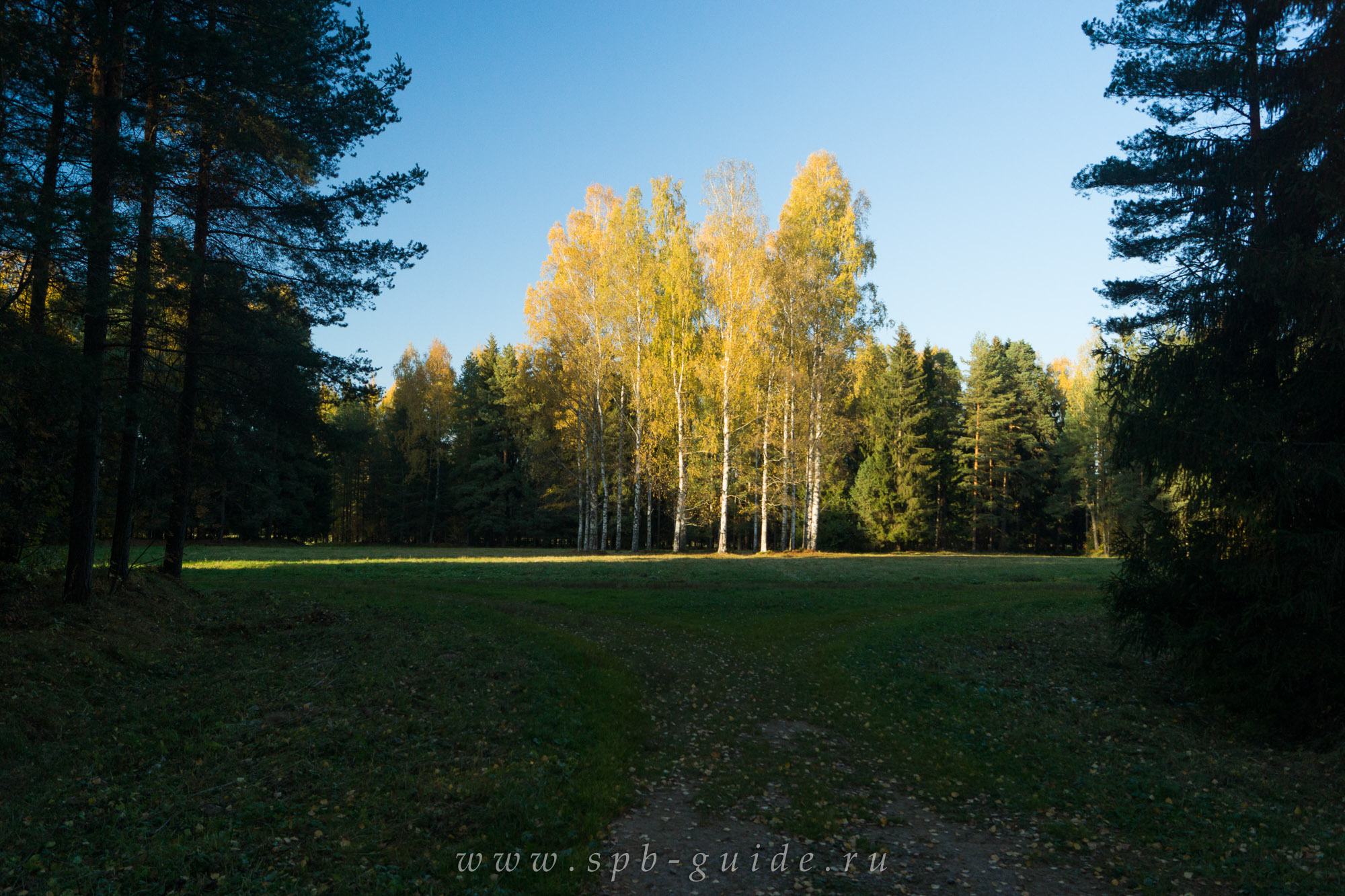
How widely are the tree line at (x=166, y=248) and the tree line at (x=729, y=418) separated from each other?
2.70m

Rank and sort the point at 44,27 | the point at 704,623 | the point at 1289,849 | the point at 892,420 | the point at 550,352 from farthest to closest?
the point at 892,420, the point at 550,352, the point at 704,623, the point at 44,27, the point at 1289,849

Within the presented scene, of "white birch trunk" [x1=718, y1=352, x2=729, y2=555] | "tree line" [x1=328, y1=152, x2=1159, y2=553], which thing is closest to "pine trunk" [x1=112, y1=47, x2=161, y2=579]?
"tree line" [x1=328, y1=152, x2=1159, y2=553]

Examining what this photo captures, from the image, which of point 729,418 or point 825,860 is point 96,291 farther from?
point 729,418

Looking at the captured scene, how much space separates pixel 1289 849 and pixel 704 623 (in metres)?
12.5

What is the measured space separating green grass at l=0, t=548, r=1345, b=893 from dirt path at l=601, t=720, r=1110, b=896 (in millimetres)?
301

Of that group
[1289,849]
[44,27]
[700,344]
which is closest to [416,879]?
[1289,849]

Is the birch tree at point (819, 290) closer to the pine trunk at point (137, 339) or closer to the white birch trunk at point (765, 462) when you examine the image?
the white birch trunk at point (765, 462)

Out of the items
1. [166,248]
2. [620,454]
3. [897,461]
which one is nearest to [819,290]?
[620,454]

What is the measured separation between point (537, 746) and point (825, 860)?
3900mm

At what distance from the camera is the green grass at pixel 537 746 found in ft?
19.9

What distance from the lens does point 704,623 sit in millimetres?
18078

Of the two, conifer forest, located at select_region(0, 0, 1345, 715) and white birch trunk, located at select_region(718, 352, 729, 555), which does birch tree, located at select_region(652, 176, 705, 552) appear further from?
conifer forest, located at select_region(0, 0, 1345, 715)

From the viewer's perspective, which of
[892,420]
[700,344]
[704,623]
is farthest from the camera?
[892,420]

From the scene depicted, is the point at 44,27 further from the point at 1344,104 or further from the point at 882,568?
the point at 882,568
